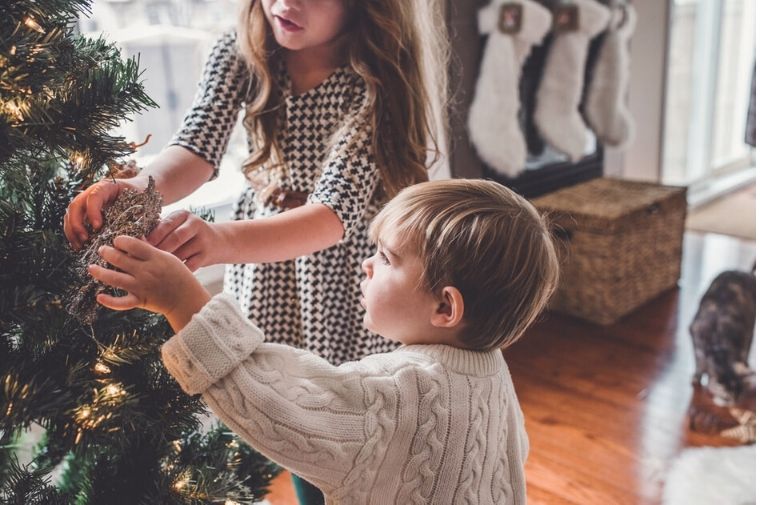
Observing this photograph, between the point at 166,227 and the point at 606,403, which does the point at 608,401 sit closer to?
the point at 606,403

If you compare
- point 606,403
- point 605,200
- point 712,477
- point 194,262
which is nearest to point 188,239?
point 194,262

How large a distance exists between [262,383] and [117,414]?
210mm

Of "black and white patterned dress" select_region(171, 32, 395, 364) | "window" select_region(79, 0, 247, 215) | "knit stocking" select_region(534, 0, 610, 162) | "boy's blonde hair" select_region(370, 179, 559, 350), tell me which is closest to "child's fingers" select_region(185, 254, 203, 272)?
"boy's blonde hair" select_region(370, 179, 559, 350)

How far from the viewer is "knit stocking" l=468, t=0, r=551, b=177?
8.20 ft

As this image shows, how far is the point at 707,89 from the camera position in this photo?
4.43m

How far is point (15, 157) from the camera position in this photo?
0.71 metres

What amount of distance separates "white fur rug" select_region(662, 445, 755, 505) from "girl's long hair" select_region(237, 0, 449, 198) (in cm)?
113

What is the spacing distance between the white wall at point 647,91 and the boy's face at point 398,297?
2825mm

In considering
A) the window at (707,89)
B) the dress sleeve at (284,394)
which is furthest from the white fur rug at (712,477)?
the window at (707,89)

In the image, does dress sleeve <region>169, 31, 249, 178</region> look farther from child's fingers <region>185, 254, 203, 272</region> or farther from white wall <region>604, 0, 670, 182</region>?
white wall <region>604, 0, 670, 182</region>

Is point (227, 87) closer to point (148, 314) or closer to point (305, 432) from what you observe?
point (148, 314)

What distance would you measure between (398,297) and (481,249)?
0.36 ft

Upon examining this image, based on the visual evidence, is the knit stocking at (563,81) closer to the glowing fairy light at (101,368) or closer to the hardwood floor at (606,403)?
the hardwood floor at (606,403)

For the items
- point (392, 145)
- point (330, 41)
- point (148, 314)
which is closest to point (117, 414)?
point (148, 314)
